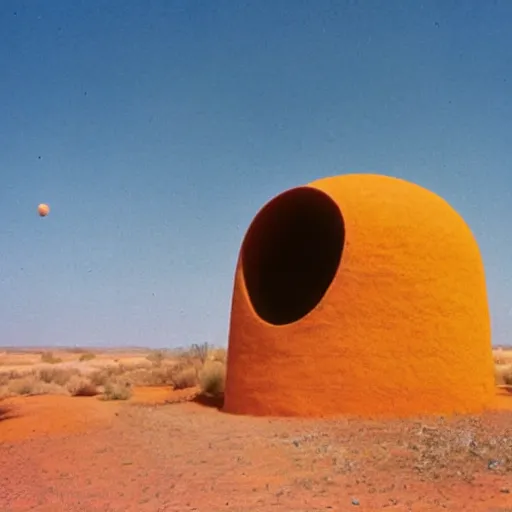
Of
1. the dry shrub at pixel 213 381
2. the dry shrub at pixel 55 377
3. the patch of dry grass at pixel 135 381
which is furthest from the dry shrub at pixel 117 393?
the dry shrub at pixel 55 377

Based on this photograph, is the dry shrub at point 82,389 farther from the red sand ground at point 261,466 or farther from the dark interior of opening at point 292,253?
the red sand ground at point 261,466

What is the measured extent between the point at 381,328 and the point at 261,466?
3.35 meters

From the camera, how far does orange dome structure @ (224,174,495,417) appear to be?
8.66 meters

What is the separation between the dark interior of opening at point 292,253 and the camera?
35.5 feet

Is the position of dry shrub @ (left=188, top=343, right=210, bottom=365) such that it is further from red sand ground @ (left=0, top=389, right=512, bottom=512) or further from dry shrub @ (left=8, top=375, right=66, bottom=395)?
red sand ground @ (left=0, top=389, right=512, bottom=512)

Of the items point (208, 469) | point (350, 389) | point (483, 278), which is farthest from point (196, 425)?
point (483, 278)

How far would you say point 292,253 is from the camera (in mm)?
12633

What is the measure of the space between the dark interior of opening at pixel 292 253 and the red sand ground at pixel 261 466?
115 inches

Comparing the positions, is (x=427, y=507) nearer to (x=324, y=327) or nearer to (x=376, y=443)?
(x=376, y=443)

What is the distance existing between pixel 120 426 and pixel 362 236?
4695mm

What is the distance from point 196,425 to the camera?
354 inches

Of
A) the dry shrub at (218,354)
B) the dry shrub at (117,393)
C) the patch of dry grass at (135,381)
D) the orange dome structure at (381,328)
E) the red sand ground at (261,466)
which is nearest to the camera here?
the red sand ground at (261,466)

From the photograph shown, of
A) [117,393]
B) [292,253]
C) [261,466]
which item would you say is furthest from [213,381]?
[261,466]

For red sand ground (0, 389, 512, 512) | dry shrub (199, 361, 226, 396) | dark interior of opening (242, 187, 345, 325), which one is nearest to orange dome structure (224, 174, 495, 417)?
dark interior of opening (242, 187, 345, 325)
